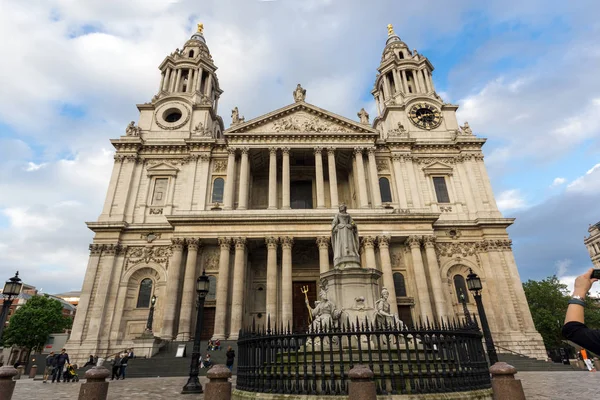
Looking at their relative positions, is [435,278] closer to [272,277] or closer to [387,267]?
[387,267]

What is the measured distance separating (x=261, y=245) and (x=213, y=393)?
2065cm

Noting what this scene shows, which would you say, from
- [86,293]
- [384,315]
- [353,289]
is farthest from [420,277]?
Answer: [86,293]

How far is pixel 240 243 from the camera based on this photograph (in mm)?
24359

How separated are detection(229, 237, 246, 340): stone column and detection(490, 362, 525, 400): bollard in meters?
17.8

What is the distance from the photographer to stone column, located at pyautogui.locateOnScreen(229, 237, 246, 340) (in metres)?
22.2

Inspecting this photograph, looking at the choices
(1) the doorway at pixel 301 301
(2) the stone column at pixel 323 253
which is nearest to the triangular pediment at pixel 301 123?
(2) the stone column at pixel 323 253

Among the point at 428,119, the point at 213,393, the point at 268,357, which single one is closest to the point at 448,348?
the point at 268,357

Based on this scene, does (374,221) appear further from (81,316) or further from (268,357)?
(81,316)

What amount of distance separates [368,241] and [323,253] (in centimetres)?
337

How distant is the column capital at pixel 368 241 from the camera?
24425 mm

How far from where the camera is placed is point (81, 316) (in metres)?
24.1

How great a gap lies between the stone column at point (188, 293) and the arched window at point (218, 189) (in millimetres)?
5606

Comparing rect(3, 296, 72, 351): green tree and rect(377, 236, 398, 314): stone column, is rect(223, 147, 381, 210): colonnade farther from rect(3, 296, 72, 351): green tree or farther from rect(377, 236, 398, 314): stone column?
rect(3, 296, 72, 351): green tree

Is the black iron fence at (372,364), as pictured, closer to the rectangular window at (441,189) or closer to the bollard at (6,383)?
the bollard at (6,383)
